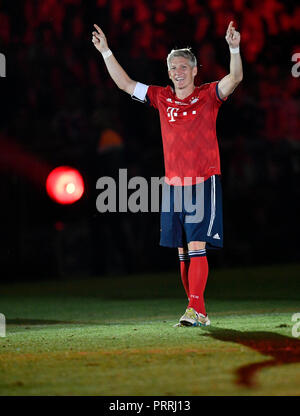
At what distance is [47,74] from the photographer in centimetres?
1928

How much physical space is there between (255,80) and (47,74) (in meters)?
4.36

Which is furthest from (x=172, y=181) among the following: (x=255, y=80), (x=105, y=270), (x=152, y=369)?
(x=255, y=80)

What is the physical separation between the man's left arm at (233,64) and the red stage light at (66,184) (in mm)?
7170

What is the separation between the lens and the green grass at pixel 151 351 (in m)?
5.10

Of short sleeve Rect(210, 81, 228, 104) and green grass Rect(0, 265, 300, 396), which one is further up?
short sleeve Rect(210, 81, 228, 104)

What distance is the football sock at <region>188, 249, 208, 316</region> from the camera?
788 cm

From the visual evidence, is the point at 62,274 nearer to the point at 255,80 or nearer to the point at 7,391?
the point at 255,80

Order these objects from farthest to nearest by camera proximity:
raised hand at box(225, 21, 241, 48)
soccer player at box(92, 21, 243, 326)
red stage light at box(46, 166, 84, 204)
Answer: red stage light at box(46, 166, 84, 204), soccer player at box(92, 21, 243, 326), raised hand at box(225, 21, 241, 48)

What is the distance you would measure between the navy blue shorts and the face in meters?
0.85

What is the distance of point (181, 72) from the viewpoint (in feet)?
26.3
